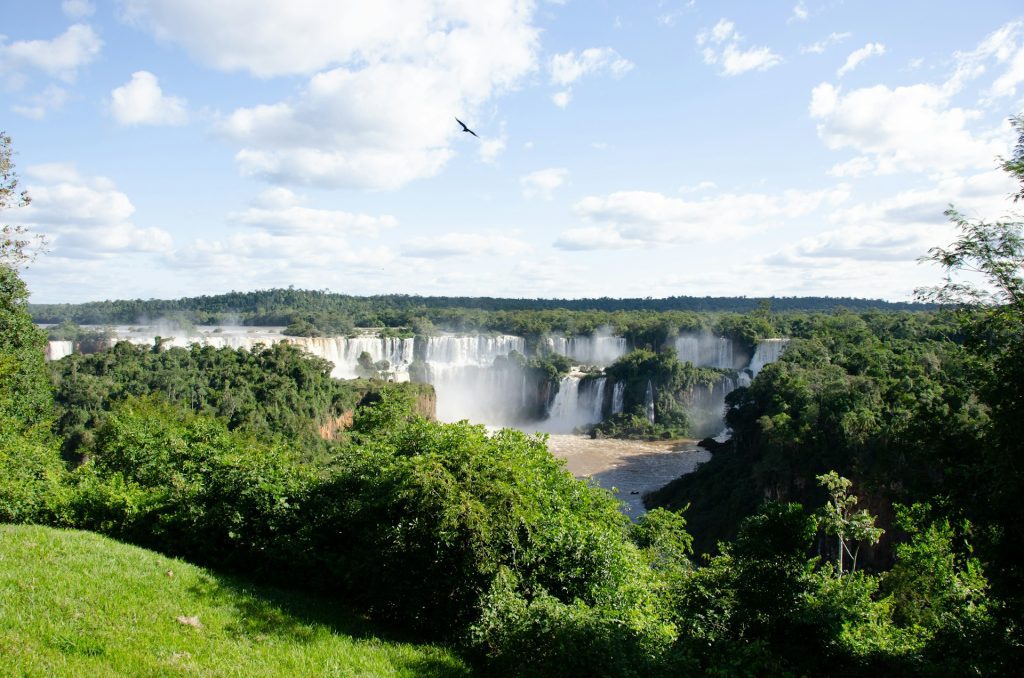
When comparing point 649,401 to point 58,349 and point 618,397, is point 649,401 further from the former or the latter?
point 58,349

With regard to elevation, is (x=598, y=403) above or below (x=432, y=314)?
below

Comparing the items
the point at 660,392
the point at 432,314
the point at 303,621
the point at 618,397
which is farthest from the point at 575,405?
the point at 303,621

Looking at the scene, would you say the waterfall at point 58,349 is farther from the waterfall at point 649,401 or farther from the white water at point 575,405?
the waterfall at point 649,401

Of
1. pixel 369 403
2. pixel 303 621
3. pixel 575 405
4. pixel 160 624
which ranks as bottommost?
pixel 575 405

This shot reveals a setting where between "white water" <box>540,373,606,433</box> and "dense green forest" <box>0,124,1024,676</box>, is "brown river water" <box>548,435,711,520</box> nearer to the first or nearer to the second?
"white water" <box>540,373,606,433</box>

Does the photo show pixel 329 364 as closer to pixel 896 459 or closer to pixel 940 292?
pixel 896 459

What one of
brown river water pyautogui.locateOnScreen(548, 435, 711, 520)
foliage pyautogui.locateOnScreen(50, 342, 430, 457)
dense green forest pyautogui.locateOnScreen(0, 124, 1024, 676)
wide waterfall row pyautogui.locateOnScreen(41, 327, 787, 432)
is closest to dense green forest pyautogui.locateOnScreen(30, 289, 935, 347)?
wide waterfall row pyautogui.locateOnScreen(41, 327, 787, 432)

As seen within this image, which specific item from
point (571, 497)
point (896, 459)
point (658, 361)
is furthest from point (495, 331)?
point (571, 497)
